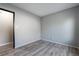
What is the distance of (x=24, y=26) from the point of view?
4523 millimetres

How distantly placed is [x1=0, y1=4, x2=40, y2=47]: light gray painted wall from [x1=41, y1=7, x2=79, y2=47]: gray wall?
75 cm

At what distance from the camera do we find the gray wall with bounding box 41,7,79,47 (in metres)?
4.21

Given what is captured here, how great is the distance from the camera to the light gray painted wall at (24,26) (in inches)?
156

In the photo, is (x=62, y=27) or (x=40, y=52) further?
(x=62, y=27)

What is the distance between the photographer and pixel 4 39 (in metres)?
4.66

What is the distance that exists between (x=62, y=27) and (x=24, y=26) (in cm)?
229

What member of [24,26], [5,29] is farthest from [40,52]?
[5,29]

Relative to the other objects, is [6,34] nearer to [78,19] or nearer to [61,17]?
[61,17]

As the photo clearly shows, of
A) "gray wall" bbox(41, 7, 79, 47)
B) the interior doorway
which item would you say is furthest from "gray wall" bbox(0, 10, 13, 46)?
"gray wall" bbox(41, 7, 79, 47)

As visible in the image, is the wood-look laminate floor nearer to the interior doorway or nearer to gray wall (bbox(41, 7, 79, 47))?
gray wall (bbox(41, 7, 79, 47))

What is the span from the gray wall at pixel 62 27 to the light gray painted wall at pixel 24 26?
752 mm

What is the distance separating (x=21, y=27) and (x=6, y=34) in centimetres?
123

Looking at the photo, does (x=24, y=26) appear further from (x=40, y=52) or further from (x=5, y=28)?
(x=40, y=52)

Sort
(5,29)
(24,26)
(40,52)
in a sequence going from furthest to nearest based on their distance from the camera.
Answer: (5,29)
(24,26)
(40,52)
